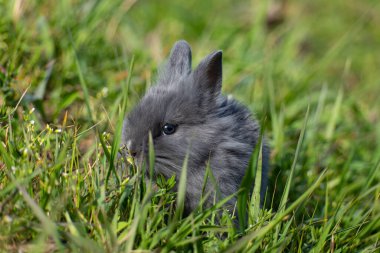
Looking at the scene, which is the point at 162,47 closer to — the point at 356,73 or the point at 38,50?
the point at 38,50

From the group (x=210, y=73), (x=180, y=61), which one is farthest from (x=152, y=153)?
(x=180, y=61)

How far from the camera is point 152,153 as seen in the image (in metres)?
3.06

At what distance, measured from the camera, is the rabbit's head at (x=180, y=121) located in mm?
3520

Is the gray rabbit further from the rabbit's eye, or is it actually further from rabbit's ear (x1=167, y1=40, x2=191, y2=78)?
rabbit's ear (x1=167, y1=40, x2=191, y2=78)

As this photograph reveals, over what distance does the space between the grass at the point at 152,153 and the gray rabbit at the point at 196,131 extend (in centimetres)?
16

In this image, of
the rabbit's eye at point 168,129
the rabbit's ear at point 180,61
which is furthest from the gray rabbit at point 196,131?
the rabbit's ear at point 180,61

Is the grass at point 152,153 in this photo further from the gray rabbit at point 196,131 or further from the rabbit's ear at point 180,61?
the rabbit's ear at point 180,61

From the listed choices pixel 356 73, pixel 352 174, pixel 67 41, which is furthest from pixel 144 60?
pixel 356 73

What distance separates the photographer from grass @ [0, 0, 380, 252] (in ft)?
9.32

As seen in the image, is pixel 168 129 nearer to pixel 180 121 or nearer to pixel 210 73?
pixel 180 121

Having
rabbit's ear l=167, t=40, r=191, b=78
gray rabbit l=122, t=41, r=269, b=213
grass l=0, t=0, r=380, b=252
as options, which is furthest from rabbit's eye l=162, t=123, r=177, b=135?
rabbit's ear l=167, t=40, r=191, b=78

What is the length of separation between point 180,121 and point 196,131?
0.41 feet

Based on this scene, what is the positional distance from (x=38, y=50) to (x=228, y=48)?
2297 mm

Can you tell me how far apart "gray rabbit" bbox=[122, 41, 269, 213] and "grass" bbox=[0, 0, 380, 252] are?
16cm
